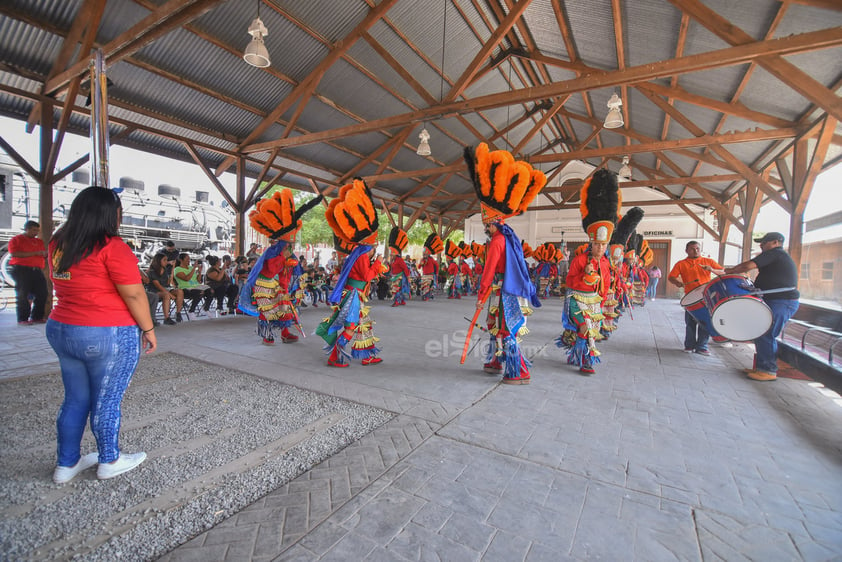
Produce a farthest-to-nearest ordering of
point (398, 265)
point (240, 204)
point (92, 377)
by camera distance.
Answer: point (398, 265) < point (240, 204) < point (92, 377)

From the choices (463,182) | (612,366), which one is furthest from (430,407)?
(463,182)

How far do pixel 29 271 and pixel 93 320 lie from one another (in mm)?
6428

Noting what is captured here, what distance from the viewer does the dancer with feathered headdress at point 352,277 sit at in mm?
4070

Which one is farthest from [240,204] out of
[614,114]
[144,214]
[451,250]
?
[614,114]

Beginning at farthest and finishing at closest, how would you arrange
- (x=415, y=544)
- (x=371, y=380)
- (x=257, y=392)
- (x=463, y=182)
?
(x=463, y=182) → (x=371, y=380) → (x=257, y=392) → (x=415, y=544)

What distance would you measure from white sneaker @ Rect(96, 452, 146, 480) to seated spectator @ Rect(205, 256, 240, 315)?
6593 millimetres

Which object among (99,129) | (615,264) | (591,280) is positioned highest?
(99,129)

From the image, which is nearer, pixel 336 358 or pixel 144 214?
pixel 336 358

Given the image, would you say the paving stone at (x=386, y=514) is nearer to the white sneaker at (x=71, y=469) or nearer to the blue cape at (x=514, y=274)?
the white sneaker at (x=71, y=469)

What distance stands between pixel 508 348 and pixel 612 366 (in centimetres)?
161

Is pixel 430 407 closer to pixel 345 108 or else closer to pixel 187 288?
pixel 187 288

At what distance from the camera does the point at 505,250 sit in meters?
3.80

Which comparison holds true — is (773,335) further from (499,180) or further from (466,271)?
(466,271)

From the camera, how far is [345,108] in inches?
400
